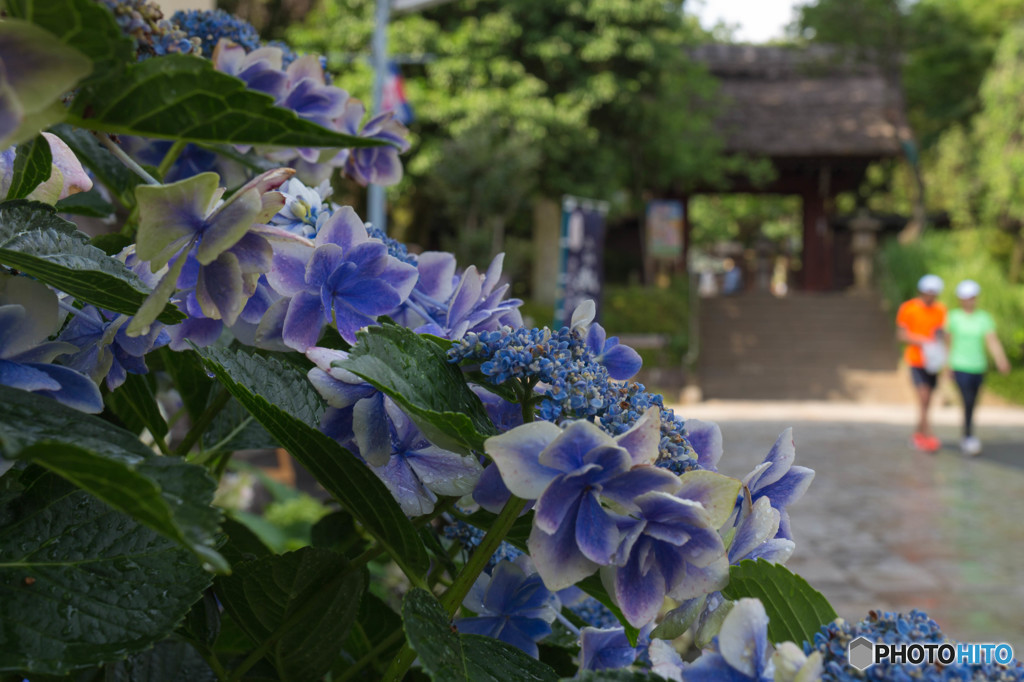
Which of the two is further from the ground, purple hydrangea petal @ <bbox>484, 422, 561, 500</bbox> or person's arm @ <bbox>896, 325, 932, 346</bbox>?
purple hydrangea petal @ <bbox>484, 422, 561, 500</bbox>

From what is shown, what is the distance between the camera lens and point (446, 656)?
45 centimetres

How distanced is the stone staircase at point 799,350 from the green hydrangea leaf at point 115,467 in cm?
1395

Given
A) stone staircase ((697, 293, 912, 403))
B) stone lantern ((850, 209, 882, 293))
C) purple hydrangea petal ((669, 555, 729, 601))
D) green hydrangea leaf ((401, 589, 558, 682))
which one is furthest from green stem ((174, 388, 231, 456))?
stone lantern ((850, 209, 882, 293))

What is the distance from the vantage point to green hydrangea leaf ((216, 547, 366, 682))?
0.53 metres

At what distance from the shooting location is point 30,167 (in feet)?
1.56

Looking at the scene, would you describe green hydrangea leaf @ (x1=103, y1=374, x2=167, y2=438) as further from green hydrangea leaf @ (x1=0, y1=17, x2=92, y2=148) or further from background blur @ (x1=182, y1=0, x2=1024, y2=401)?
background blur @ (x1=182, y1=0, x2=1024, y2=401)

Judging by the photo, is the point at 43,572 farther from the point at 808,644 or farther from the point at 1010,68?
the point at 1010,68

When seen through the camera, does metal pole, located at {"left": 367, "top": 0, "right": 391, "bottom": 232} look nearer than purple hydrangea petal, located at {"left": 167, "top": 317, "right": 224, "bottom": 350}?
No

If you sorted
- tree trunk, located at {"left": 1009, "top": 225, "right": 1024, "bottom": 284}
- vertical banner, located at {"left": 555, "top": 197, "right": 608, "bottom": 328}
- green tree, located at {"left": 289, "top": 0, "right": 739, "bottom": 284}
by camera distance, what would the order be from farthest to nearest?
tree trunk, located at {"left": 1009, "top": 225, "right": 1024, "bottom": 284} → green tree, located at {"left": 289, "top": 0, "right": 739, "bottom": 284} → vertical banner, located at {"left": 555, "top": 197, "right": 608, "bottom": 328}

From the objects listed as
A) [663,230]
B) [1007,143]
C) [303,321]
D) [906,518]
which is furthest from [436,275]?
[1007,143]

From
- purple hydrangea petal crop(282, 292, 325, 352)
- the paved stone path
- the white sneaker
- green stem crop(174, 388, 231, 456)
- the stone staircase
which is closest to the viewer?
purple hydrangea petal crop(282, 292, 325, 352)

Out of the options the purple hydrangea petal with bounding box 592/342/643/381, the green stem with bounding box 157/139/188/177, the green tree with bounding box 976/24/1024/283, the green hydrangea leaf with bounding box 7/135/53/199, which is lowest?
the purple hydrangea petal with bounding box 592/342/643/381

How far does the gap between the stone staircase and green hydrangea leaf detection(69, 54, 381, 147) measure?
13.9m

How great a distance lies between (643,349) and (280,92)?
13608 mm
